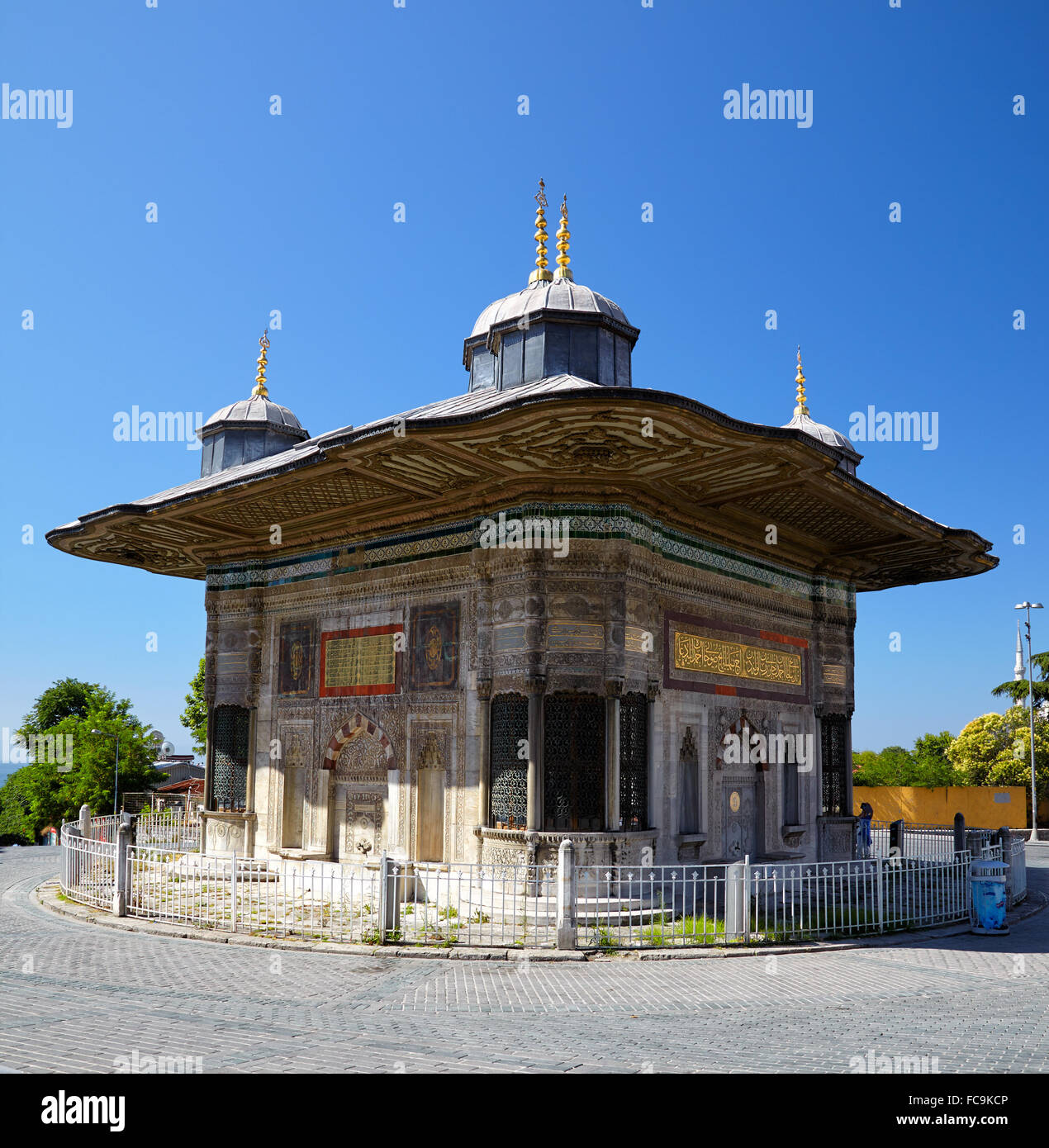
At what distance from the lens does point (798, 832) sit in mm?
13766

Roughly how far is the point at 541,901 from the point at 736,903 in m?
2.14

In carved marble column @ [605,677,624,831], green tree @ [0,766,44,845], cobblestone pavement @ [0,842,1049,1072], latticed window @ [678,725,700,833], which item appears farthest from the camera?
green tree @ [0,766,44,845]

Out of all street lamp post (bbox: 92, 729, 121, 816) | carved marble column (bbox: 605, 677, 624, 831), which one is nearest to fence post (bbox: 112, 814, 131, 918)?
carved marble column (bbox: 605, 677, 624, 831)

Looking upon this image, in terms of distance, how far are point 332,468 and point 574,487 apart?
2660 millimetres

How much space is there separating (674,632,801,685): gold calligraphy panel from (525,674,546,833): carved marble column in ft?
6.84

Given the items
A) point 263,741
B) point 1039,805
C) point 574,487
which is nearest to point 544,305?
point 574,487

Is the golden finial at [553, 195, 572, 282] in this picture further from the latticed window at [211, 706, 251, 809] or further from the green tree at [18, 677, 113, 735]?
the green tree at [18, 677, 113, 735]

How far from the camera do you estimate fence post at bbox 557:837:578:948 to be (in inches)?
325

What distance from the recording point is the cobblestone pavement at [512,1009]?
516 cm

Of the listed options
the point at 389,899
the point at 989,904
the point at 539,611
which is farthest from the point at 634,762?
the point at 989,904

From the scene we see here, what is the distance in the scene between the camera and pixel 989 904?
30.8ft

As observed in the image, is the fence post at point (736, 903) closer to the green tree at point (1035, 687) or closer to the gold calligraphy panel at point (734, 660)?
the gold calligraphy panel at point (734, 660)

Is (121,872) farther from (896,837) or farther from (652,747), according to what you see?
(896,837)
